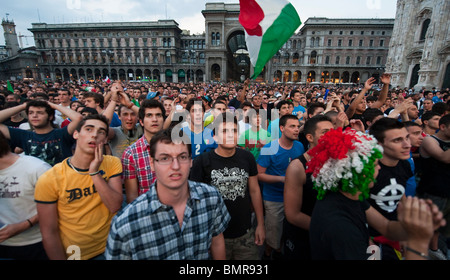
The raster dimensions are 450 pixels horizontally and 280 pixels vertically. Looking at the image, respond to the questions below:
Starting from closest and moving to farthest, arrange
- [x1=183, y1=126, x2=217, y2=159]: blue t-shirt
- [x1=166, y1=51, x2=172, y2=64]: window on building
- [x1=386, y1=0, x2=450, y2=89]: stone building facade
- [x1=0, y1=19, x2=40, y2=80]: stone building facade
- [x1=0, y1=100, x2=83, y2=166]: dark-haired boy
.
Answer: [x1=0, y1=100, x2=83, y2=166]: dark-haired boy, [x1=183, y1=126, x2=217, y2=159]: blue t-shirt, [x1=386, y1=0, x2=450, y2=89]: stone building facade, [x1=166, y1=51, x2=172, y2=64]: window on building, [x1=0, y1=19, x2=40, y2=80]: stone building facade

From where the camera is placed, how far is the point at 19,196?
2.09 metres

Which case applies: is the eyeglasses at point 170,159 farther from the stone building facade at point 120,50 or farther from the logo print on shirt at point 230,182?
the stone building facade at point 120,50

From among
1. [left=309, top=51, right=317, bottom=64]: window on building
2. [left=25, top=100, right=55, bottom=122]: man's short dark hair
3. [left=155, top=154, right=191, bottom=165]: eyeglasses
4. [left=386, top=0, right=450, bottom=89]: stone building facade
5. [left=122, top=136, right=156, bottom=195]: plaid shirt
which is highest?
[left=309, top=51, right=317, bottom=64]: window on building

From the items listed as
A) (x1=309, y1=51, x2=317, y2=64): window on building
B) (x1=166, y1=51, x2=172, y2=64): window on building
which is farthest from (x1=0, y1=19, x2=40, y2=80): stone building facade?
(x1=309, y1=51, x2=317, y2=64): window on building

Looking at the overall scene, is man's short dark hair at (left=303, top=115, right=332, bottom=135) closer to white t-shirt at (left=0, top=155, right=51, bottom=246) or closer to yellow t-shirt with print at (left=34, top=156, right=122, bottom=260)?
yellow t-shirt with print at (left=34, top=156, right=122, bottom=260)

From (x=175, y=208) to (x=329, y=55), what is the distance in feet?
215

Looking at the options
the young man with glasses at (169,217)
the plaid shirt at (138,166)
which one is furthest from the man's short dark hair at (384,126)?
the plaid shirt at (138,166)

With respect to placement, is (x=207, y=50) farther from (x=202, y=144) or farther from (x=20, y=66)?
(x=20, y=66)

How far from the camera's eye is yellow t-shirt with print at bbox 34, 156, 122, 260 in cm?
189

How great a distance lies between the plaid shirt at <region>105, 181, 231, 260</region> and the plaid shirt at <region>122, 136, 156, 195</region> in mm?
1097

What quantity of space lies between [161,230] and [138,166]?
1288 mm

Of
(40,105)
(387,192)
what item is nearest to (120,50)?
(40,105)

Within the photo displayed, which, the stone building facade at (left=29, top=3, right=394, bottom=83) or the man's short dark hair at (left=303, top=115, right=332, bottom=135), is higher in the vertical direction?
the stone building facade at (left=29, top=3, right=394, bottom=83)

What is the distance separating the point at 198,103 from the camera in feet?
12.6
